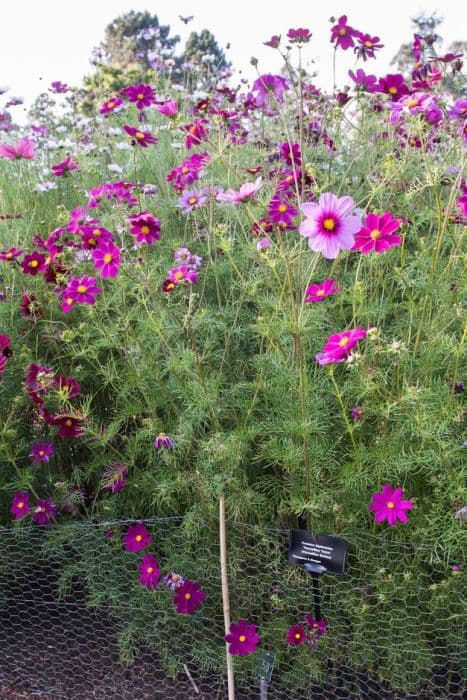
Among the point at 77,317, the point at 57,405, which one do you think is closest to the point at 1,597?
the point at 57,405

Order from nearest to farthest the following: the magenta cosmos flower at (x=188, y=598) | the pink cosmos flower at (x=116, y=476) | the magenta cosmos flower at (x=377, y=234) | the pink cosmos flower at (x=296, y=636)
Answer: the magenta cosmos flower at (x=377, y=234) → the pink cosmos flower at (x=296, y=636) → the magenta cosmos flower at (x=188, y=598) → the pink cosmos flower at (x=116, y=476)

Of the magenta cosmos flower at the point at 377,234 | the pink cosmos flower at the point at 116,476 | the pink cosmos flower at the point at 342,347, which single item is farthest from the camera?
the pink cosmos flower at the point at 116,476

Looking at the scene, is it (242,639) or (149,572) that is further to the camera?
(149,572)

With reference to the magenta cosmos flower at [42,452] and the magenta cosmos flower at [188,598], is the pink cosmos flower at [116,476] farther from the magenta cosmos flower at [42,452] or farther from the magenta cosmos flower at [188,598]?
the magenta cosmos flower at [188,598]

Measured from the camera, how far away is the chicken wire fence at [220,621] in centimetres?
206

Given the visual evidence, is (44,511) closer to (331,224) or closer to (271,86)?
(331,224)

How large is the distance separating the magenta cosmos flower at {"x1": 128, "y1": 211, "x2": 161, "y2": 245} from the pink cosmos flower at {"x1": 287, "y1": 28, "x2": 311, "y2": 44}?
64cm

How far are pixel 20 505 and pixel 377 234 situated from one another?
4.67ft

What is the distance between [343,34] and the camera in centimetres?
241

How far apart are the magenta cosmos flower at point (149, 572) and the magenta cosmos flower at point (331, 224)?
1099 mm

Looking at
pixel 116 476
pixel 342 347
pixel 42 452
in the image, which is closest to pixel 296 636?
pixel 116 476

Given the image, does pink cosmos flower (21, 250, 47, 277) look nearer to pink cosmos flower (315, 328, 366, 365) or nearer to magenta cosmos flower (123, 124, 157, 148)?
magenta cosmos flower (123, 124, 157, 148)

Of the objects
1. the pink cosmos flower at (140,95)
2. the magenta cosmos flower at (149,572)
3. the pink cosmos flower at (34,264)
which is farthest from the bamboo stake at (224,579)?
the pink cosmos flower at (140,95)

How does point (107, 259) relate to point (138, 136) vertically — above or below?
below
